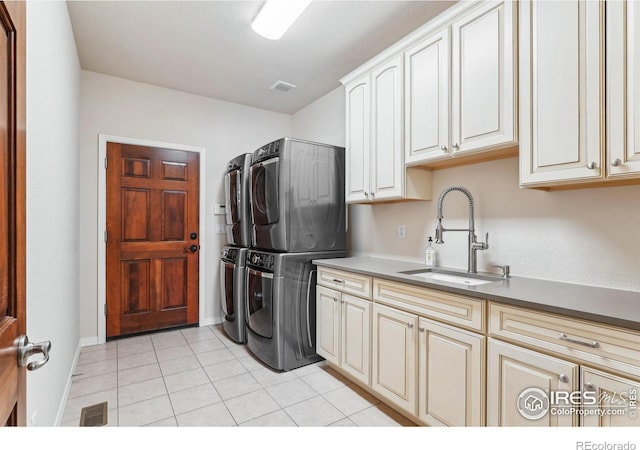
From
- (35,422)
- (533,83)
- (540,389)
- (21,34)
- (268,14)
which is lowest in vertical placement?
(35,422)

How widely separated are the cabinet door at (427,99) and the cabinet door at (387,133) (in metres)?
0.07

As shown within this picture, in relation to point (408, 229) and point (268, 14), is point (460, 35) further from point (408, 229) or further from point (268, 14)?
point (408, 229)

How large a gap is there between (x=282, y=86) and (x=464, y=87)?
6.90 ft

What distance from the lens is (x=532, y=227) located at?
1.90 m

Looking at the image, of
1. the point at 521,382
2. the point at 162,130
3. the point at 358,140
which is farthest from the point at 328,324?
the point at 162,130

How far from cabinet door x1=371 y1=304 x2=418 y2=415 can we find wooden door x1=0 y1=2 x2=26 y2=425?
1.66 meters

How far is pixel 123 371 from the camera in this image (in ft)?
8.54

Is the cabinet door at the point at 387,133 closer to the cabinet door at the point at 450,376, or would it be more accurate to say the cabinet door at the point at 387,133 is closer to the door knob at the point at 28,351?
the cabinet door at the point at 450,376

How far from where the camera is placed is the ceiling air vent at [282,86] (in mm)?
3383

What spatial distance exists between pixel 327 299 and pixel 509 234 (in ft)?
4.47

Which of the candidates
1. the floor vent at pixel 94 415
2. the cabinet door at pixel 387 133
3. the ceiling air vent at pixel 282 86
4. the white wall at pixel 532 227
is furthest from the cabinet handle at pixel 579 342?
the ceiling air vent at pixel 282 86

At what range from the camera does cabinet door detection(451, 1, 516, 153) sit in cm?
170

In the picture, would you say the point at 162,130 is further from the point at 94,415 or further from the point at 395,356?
the point at 395,356

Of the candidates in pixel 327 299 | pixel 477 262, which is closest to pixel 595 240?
pixel 477 262
